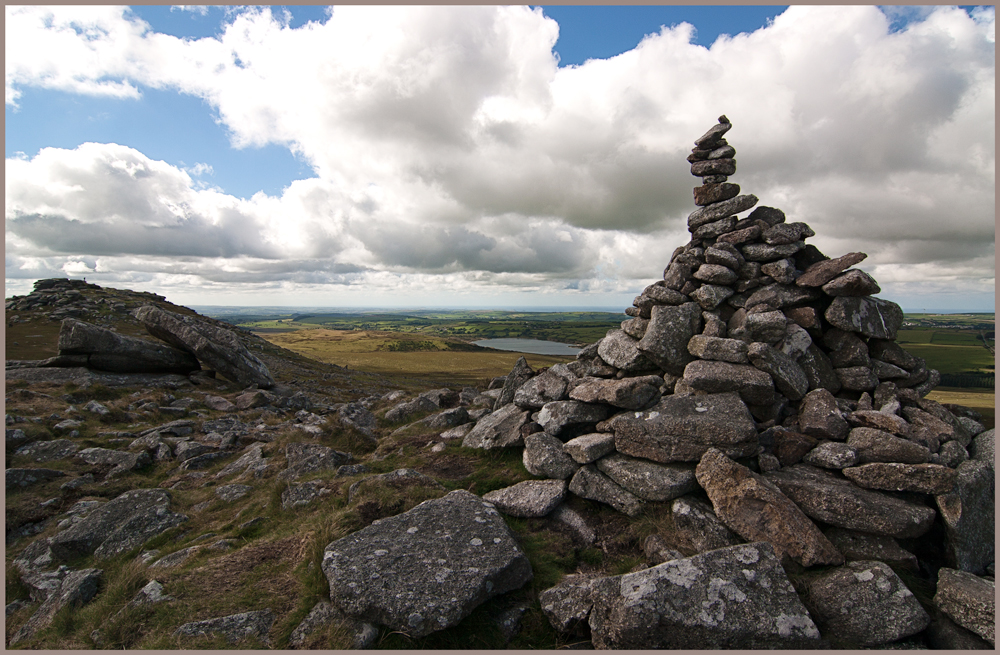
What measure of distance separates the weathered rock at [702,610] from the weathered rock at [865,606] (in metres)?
0.73

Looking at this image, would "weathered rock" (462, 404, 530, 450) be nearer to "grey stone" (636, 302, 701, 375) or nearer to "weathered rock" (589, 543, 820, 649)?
"grey stone" (636, 302, 701, 375)

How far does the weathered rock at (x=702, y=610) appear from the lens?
6.17m

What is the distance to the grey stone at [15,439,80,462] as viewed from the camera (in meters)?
15.6

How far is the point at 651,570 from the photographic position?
6898mm

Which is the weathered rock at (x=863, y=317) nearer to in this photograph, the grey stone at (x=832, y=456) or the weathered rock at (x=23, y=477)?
the grey stone at (x=832, y=456)

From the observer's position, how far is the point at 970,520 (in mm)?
8000

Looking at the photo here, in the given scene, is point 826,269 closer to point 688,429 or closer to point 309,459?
point 688,429

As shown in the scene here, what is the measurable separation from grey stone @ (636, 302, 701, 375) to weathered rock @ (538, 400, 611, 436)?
219 centimetres

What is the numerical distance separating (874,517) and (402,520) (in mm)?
9083

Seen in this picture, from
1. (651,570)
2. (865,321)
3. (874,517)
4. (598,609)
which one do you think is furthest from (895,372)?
(598,609)

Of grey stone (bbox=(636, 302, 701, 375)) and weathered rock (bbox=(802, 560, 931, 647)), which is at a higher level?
grey stone (bbox=(636, 302, 701, 375))

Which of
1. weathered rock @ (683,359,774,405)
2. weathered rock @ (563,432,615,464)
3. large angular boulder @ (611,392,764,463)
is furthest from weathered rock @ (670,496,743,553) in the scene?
weathered rock @ (683,359,774,405)

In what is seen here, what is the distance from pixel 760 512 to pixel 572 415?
16.5ft

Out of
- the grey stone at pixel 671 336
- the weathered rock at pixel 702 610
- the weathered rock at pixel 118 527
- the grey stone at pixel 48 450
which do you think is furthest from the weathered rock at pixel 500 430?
the grey stone at pixel 48 450
